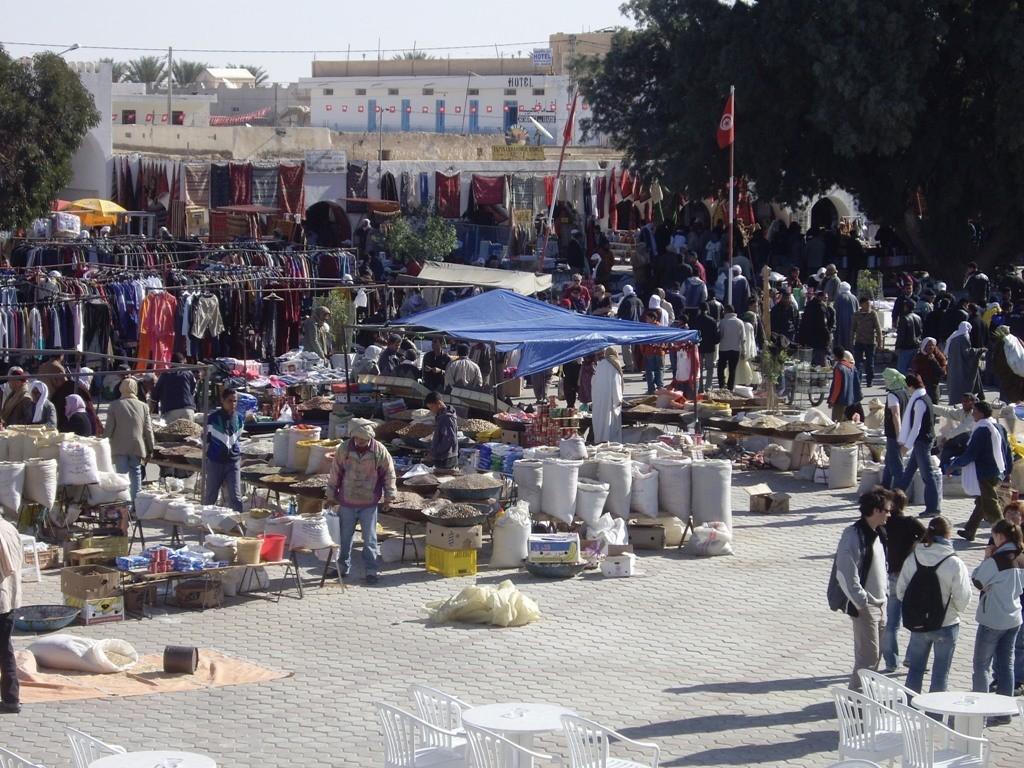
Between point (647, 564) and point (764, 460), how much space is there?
4466mm

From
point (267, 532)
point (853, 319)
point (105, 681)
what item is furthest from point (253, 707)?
point (853, 319)

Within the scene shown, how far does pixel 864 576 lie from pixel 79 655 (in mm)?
4903

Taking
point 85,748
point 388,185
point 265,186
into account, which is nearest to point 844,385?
point 85,748

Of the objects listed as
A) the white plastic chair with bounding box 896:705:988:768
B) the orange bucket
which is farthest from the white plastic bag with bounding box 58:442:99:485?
the white plastic chair with bounding box 896:705:988:768

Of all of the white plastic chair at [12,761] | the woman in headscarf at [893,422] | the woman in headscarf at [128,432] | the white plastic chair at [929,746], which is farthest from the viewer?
the woman in headscarf at [893,422]

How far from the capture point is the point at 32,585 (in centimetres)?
1187

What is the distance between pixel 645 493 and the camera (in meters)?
13.4

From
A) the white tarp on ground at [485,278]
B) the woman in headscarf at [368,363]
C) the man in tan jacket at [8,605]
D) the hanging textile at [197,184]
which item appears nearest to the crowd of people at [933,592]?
the man in tan jacket at [8,605]

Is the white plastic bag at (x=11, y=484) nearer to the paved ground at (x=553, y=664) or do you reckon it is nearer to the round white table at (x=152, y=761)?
the paved ground at (x=553, y=664)

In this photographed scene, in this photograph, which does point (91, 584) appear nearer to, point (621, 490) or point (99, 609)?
point (99, 609)

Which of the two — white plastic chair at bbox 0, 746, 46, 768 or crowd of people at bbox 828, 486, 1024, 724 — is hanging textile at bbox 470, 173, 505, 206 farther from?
white plastic chair at bbox 0, 746, 46, 768

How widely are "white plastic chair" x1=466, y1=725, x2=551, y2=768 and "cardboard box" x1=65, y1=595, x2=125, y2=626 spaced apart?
15.9 feet

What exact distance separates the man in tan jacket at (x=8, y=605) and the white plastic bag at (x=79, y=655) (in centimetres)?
76

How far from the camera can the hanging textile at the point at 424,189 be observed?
3588 cm
